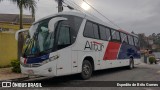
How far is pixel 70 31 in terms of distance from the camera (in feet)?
39.6

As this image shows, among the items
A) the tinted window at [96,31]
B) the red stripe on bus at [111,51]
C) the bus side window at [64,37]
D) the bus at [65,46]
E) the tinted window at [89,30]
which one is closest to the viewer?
the bus at [65,46]

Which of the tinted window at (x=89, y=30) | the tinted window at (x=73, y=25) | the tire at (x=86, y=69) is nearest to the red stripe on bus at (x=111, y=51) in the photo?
the tinted window at (x=89, y=30)

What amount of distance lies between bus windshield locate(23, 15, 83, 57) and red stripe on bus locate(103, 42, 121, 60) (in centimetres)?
425

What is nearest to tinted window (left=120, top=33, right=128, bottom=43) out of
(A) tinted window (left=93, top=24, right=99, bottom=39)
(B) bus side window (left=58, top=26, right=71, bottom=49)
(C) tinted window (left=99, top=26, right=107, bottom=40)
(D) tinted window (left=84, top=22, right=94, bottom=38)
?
(C) tinted window (left=99, top=26, right=107, bottom=40)

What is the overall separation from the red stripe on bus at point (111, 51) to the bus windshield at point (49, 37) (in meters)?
4.25

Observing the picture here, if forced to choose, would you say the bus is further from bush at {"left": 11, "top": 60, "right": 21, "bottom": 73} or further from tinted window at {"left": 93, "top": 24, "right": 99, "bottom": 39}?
bush at {"left": 11, "top": 60, "right": 21, "bottom": 73}

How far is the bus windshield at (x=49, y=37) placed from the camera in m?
11.1

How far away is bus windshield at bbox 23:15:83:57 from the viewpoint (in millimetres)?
11094

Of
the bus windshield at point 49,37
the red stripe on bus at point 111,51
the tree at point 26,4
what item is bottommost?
the red stripe on bus at point 111,51

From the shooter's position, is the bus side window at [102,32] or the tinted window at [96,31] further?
the bus side window at [102,32]

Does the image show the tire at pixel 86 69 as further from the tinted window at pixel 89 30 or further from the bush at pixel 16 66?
the bush at pixel 16 66

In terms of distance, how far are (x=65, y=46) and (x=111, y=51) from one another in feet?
19.8

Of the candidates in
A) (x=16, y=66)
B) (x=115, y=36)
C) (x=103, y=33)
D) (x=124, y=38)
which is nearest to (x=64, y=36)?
(x=103, y=33)

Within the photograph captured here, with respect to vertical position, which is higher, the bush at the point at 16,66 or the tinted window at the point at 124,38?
the tinted window at the point at 124,38
